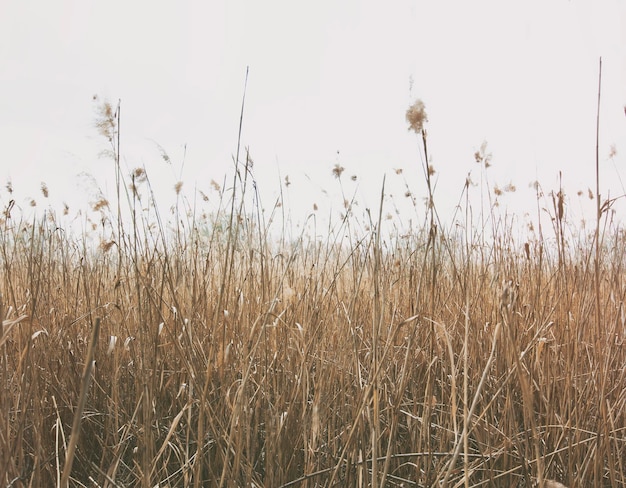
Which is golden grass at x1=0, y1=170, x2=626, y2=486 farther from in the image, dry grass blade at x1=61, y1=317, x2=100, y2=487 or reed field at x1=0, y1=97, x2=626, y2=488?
dry grass blade at x1=61, y1=317, x2=100, y2=487

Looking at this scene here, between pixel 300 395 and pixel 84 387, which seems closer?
pixel 84 387

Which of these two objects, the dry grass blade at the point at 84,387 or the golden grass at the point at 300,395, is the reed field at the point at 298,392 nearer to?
the golden grass at the point at 300,395

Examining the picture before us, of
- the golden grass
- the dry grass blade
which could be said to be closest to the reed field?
the golden grass

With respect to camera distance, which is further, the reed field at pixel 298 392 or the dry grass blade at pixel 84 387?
the reed field at pixel 298 392

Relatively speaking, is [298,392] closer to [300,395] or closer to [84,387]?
[300,395]

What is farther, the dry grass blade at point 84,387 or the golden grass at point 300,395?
the golden grass at point 300,395

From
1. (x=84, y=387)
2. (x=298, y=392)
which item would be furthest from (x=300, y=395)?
(x=84, y=387)

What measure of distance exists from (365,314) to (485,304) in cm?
50

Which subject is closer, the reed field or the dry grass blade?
the dry grass blade

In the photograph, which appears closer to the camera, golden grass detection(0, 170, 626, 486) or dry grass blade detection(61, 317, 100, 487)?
dry grass blade detection(61, 317, 100, 487)

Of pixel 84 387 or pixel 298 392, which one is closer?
pixel 84 387

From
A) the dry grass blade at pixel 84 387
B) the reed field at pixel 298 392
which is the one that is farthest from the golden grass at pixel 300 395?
the dry grass blade at pixel 84 387

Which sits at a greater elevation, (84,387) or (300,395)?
(84,387)

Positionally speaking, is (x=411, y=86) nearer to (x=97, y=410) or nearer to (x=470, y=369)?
(x=470, y=369)
